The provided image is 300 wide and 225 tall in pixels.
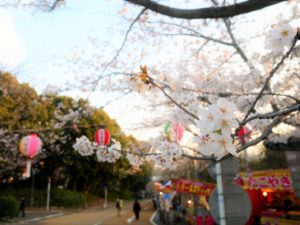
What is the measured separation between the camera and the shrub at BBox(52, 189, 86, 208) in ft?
113

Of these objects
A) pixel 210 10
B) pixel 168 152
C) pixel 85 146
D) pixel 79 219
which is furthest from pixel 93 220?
pixel 210 10

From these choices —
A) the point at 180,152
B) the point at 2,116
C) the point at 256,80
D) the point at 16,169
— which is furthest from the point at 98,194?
the point at 180,152

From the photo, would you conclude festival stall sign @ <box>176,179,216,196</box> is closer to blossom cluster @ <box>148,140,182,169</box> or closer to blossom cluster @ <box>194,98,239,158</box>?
blossom cluster @ <box>148,140,182,169</box>

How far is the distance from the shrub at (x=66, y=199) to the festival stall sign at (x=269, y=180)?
2383 centimetres

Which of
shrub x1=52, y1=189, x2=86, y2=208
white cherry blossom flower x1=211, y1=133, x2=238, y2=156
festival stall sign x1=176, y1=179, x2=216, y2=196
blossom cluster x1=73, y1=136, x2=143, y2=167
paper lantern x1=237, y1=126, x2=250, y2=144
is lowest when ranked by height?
shrub x1=52, y1=189, x2=86, y2=208

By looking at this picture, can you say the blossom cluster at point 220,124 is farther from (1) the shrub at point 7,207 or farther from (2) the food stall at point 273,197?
(1) the shrub at point 7,207

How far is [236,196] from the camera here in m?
5.34

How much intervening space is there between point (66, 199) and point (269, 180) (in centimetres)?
2573

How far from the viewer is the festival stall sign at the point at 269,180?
12.5 meters

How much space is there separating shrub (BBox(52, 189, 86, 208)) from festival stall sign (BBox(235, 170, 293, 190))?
23.8 meters

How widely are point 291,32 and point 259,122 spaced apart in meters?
3.47

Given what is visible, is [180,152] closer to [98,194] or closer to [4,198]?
[4,198]

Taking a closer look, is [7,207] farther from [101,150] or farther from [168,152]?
[168,152]

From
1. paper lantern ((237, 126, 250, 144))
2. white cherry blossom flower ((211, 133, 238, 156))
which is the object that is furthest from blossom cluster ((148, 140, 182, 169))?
white cherry blossom flower ((211, 133, 238, 156))
